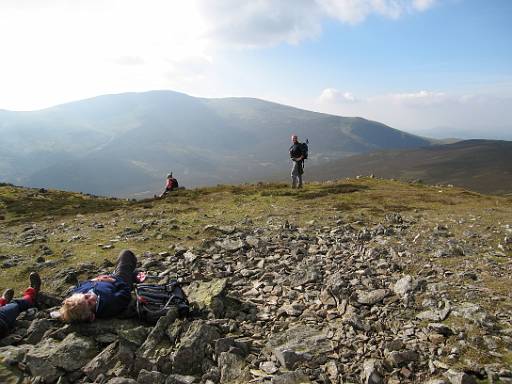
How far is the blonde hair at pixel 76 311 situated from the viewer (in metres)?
9.03

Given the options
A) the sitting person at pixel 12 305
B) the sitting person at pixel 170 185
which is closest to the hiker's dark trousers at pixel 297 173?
the sitting person at pixel 170 185

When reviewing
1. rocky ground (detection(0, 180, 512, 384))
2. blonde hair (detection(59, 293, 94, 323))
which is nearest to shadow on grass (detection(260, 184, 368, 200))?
rocky ground (detection(0, 180, 512, 384))

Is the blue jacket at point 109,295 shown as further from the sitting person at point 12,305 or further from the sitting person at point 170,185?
the sitting person at point 170,185

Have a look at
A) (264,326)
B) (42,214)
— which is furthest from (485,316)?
(42,214)

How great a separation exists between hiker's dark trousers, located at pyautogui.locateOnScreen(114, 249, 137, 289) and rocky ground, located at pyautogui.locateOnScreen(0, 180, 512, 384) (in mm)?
1245

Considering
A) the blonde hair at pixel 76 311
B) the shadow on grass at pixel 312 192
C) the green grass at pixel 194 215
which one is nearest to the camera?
the blonde hair at pixel 76 311

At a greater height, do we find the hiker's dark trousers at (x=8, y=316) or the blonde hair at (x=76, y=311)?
the blonde hair at (x=76, y=311)

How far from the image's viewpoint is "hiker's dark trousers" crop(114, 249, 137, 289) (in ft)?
36.0

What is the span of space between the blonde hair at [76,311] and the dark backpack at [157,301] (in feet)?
3.76

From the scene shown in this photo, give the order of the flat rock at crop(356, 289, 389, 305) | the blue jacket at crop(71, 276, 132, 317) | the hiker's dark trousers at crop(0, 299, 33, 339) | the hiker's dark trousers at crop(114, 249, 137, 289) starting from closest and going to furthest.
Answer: the hiker's dark trousers at crop(0, 299, 33, 339)
the blue jacket at crop(71, 276, 132, 317)
the flat rock at crop(356, 289, 389, 305)
the hiker's dark trousers at crop(114, 249, 137, 289)

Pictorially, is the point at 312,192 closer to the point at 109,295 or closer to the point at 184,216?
the point at 184,216

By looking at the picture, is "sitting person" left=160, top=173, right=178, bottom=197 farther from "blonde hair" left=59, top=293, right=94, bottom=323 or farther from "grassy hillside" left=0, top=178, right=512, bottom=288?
"blonde hair" left=59, top=293, right=94, bottom=323

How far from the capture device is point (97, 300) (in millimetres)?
9281

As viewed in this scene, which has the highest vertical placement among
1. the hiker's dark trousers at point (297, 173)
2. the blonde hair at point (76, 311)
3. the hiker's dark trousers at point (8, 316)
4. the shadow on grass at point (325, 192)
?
the hiker's dark trousers at point (297, 173)
